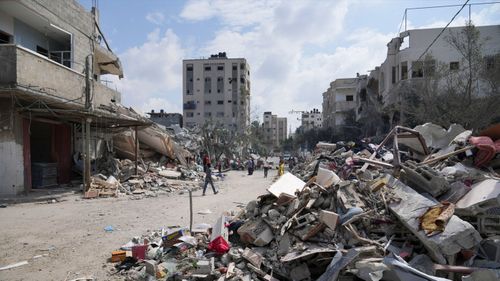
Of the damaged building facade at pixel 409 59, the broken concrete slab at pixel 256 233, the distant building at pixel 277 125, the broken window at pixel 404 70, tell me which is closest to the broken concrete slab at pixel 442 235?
the broken concrete slab at pixel 256 233

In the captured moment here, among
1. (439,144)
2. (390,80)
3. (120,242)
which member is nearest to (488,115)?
(439,144)

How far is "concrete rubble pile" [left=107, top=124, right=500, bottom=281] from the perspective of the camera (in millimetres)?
4391

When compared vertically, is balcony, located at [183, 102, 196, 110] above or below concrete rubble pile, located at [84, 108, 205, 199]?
above

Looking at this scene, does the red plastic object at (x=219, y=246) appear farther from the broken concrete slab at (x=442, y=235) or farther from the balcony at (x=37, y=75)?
the balcony at (x=37, y=75)

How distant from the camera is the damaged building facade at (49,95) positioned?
11.7m

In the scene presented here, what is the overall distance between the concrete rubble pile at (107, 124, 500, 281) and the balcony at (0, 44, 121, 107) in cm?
785

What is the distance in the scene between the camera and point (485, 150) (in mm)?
6742

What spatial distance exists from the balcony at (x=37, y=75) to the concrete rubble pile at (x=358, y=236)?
7.85m

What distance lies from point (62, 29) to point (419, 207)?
15544 millimetres

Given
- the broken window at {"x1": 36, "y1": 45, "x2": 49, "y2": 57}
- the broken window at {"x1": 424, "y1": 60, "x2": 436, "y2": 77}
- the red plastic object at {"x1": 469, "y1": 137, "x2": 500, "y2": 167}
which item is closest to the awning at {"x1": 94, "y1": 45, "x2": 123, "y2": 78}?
the broken window at {"x1": 36, "y1": 45, "x2": 49, "y2": 57}

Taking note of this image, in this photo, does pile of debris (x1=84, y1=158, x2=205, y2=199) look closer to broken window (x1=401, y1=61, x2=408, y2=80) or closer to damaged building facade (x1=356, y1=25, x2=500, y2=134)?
damaged building facade (x1=356, y1=25, x2=500, y2=134)

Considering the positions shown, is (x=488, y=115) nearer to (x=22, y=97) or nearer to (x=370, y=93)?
(x=22, y=97)

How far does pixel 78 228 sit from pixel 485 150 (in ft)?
28.3

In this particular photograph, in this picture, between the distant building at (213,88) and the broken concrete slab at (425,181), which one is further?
the distant building at (213,88)
